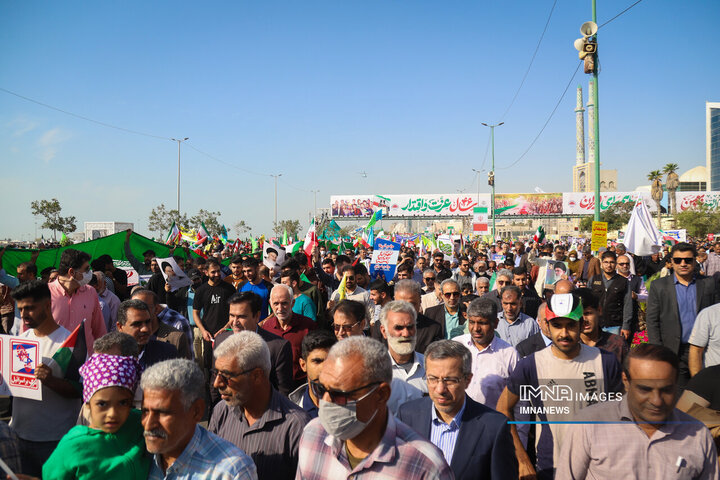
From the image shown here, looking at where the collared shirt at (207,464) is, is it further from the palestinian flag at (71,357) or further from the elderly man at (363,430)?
the palestinian flag at (71,357)

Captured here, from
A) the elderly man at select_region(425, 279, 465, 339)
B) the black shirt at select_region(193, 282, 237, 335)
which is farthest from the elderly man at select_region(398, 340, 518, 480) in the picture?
the black shirt at select_region(193, 282, 237, 335)

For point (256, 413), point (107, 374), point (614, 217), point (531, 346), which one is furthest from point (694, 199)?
point (107, 374)

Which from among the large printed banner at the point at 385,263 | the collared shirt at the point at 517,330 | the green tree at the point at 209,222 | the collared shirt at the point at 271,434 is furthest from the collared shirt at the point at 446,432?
the green tree at the point at 209,222

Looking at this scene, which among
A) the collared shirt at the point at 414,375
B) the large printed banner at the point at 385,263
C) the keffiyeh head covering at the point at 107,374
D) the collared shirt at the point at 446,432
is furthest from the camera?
the large printed banner at the point at 385,263

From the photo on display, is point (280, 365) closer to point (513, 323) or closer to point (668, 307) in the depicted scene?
point (513, 323)

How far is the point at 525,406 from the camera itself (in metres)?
2.81

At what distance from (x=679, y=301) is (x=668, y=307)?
129 mm

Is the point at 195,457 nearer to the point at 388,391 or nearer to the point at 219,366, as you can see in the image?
the point at 219,366

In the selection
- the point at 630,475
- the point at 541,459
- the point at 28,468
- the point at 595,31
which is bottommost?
the point at 28,468

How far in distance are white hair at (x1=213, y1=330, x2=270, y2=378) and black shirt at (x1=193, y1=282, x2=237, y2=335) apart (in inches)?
159

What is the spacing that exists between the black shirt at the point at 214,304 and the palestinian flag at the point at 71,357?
3317 millimetres

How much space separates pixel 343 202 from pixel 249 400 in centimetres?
6734

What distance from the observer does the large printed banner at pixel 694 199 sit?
A: 209ft

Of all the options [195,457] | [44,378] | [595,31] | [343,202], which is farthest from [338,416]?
[343,202]
